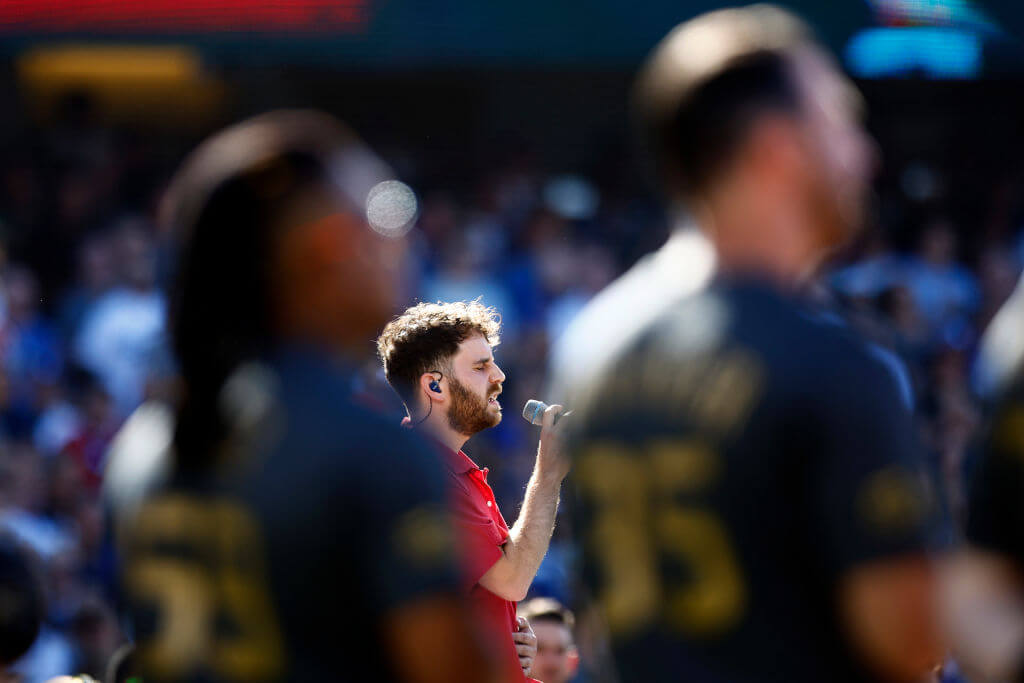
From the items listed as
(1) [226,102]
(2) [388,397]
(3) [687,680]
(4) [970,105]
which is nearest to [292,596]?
(3) [687,680]

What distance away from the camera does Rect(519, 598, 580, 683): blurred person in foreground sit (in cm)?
457

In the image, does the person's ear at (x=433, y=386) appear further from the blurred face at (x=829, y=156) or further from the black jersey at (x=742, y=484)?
the blurred face at (x=829, y=156)


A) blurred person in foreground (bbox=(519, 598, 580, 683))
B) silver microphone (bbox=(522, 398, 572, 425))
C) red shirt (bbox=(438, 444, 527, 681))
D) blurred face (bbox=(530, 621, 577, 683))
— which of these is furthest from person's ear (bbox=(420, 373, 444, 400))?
blurred face (bbox=(530, 621, 577, 683))

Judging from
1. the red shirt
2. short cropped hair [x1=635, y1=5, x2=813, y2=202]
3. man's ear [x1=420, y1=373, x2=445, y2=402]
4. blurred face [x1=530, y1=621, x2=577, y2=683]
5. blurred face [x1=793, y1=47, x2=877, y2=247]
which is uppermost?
short cropped hair [x1=635, y1=5, x2=813, y2=202]

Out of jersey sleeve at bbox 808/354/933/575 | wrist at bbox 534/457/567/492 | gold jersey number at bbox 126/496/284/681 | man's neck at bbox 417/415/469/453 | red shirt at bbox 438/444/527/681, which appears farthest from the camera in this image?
man's neck at bbox 417/415/469/453

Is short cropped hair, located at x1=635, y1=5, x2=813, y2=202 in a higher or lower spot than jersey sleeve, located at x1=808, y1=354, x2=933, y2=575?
higher

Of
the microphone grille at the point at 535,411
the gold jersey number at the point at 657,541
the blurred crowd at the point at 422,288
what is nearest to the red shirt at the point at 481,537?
the microphone grille at the point at 535,411

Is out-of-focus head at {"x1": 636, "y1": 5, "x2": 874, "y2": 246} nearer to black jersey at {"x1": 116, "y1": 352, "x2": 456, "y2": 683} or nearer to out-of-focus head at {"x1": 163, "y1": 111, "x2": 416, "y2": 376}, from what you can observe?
out-of-focus head at {"x1": 163, "y1": 111, "x2": 416, "y2": 376}

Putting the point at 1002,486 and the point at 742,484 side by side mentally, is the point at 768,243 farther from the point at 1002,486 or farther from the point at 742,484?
the point at 1002,486

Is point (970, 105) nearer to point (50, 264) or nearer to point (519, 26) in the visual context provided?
point (519, 26)

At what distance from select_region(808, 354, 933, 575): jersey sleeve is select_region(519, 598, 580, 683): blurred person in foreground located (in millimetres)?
2722

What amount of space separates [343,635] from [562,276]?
8314 mm

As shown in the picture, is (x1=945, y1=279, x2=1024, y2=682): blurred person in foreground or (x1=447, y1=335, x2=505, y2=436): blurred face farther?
(x1=447, y1=335, x2=505, y2=436): blurred face

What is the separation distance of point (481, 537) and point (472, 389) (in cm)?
53
